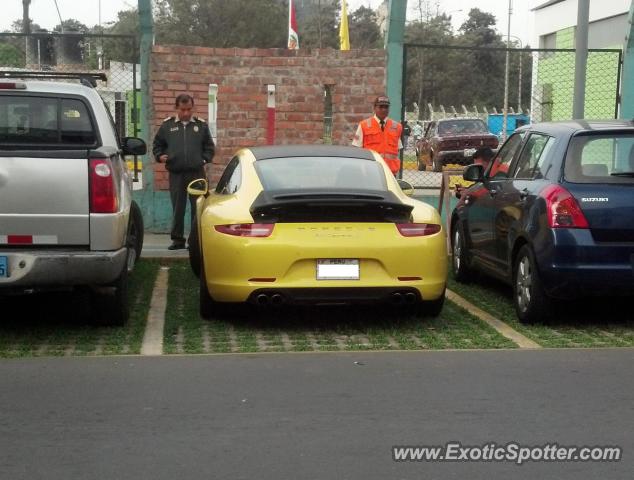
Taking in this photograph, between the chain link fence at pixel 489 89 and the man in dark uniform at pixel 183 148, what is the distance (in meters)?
3.35

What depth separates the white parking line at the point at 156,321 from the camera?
304 inches

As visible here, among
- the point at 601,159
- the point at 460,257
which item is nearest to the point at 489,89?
the point at 460,257

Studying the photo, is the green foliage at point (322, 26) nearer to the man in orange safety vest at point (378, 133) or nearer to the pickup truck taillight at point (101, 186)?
the man in orange safety vest at point (378, 133)

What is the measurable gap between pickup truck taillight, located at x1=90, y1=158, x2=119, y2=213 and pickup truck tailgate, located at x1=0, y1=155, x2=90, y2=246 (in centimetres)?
4

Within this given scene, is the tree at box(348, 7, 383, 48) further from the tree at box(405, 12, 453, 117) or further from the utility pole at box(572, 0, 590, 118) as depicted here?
the utility pole at box(572, 0, 590, 118)

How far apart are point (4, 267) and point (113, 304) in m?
0.97

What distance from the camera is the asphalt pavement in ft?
16.2

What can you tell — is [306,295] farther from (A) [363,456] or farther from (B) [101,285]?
(A) [363,456]

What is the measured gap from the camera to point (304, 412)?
5.88 meters

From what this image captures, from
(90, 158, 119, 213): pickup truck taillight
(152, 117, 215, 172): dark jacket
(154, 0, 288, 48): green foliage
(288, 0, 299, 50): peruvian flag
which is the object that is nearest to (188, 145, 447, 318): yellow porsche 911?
(90, 158, 119, 213): pickup truck taillight

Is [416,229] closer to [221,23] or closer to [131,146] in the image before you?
[131,146]

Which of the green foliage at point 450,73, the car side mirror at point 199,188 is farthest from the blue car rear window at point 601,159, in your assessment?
the green foliage at point 450,73

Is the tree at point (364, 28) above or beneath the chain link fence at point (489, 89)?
above

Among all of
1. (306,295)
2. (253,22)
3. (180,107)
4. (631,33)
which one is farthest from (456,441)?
(253,22)
